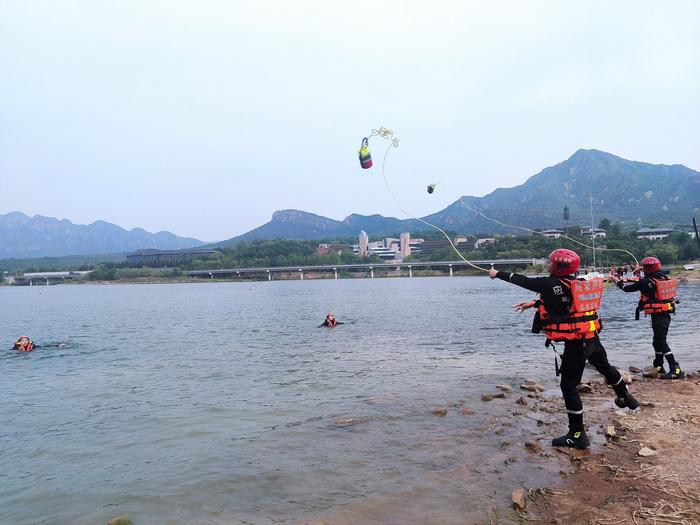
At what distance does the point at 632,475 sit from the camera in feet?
25.2

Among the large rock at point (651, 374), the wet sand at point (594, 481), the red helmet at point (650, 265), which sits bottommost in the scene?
the large rock at point (651, 374)

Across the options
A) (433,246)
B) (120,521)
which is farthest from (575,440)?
(433,246)

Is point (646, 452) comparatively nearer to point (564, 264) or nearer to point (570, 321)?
point (570, 321)

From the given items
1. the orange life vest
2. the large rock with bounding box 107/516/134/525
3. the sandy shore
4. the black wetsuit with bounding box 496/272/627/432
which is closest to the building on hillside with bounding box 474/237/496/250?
the orange life vest

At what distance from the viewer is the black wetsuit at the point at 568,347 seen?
883cm

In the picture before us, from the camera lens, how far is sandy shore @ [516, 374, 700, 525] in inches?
259

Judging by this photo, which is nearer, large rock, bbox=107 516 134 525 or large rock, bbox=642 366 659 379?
large rock, bbox=107 516 134 525

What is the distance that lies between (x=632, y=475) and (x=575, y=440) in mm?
1304

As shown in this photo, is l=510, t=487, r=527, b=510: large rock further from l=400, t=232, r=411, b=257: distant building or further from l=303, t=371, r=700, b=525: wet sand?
l=400, t=232, r=411, b=257: distant building

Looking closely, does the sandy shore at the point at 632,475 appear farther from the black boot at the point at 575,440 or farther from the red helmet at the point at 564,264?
the red helmet at the point at 564,264

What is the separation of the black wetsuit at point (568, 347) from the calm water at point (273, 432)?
138 centimetres

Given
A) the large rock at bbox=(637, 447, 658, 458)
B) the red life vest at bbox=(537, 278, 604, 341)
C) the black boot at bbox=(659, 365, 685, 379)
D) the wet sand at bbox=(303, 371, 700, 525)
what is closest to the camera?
the wet sand at bbox=(303, 371, 700, 525)

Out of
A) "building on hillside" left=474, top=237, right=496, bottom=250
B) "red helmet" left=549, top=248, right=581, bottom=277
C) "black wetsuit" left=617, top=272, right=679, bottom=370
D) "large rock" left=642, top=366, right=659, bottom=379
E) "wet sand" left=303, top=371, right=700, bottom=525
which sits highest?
"building on hillside" left=474, top=237, right=496, bottom=250

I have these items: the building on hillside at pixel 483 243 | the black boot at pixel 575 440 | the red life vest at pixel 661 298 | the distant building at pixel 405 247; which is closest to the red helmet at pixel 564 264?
the black boot at pixel 575 440
